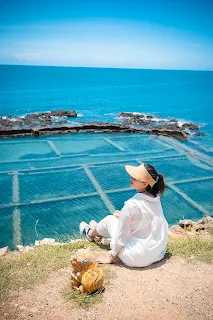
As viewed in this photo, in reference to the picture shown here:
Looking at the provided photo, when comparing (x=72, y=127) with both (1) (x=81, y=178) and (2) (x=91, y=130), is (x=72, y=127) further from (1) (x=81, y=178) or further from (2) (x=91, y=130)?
(1) (x=81, y=178)

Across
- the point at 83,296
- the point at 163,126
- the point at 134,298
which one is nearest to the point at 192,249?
the point at 134,298

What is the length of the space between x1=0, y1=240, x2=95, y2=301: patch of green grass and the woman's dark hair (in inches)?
71.8

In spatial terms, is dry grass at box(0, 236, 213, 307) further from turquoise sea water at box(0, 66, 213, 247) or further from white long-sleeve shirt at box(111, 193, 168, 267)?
turquoise sea water at box(0, 66, 213, 247)

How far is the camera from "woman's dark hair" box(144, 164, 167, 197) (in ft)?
12.9

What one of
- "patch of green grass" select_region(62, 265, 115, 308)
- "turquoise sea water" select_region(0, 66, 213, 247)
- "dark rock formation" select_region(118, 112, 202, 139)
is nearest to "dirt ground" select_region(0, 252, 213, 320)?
"patch of green grass" select_region(62, 265, 115, 308)

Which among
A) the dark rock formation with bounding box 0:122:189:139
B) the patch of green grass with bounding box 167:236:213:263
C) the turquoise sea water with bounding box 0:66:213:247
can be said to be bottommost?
the turquoise sea water with bounding box 0:66:213:247

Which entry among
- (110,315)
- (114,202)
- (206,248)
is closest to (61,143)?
(114,202)

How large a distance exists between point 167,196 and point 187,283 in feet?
27.3

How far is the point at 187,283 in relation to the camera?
4.07 meters

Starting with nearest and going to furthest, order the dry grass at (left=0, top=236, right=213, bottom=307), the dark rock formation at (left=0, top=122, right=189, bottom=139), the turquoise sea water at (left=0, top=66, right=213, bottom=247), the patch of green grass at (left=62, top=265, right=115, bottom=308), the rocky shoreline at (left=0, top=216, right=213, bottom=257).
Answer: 1. the patch of green grass at (left=62, top=265, right=115, bottom=308)
2. the dry grass at (left=0, top=236, right=213, bottom=307)
3. the rocky shoreline at (left=0, top=216, right=213, bottom=257)
4. the turquoise sea water at (left=0, top=66, right=213, bottom=247)
5. the dark rock formation at (left=0, top=122, right=189, bottom=139)

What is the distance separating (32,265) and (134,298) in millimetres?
1755

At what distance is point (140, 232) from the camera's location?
413 cm

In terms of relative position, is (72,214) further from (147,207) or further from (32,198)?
(147,207)

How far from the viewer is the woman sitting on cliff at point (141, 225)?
3939 millimetres
